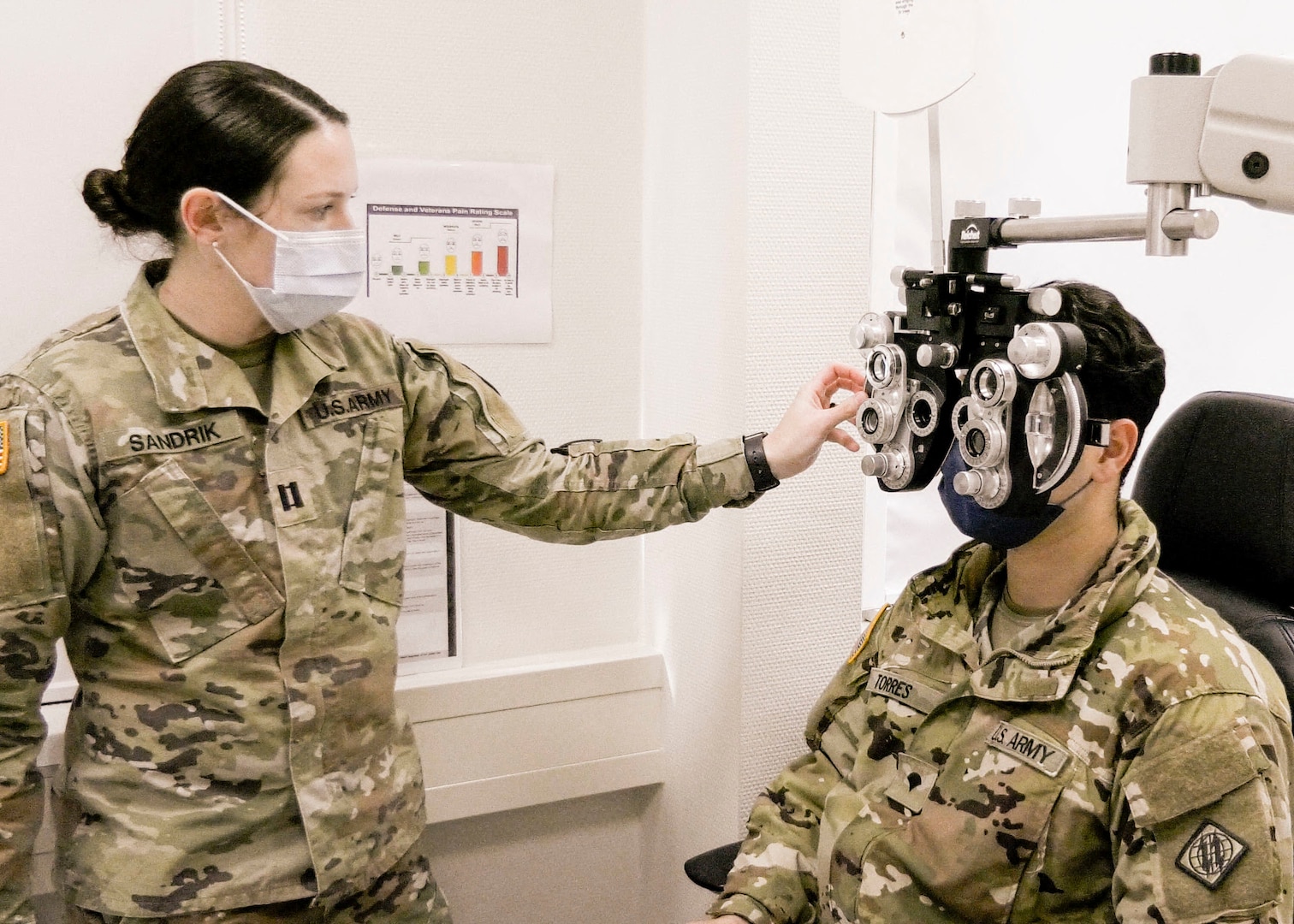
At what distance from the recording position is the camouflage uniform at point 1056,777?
3.93ft

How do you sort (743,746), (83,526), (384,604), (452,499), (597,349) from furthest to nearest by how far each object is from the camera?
1. (597,349)
2. (743,746)
3. (452,499)
4. (384,604)
5. (83,526)

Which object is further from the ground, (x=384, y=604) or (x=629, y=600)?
(x=384, y=604)

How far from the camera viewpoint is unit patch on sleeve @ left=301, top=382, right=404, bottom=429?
60.8 inches

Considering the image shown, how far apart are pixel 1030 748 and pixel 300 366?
1037 millimetres

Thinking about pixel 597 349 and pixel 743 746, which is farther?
pixel 597 349

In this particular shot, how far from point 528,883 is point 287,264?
1491mm

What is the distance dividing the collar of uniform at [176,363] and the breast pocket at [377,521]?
0.18 m

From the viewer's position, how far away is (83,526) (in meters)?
1.37

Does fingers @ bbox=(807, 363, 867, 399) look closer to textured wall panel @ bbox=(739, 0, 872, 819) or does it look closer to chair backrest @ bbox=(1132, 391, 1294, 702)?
textured wall panel @ bbox=(739, 0, 872, 819)

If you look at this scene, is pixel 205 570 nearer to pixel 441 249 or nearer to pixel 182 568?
pixel 182 568

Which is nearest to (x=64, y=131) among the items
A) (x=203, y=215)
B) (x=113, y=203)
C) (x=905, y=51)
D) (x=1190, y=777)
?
(x=113, y=203)

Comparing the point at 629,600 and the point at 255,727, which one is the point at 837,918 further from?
the point at 629,600

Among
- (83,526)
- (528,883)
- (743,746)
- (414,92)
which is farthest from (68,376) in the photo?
(528,883)

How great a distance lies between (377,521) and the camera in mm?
1578
